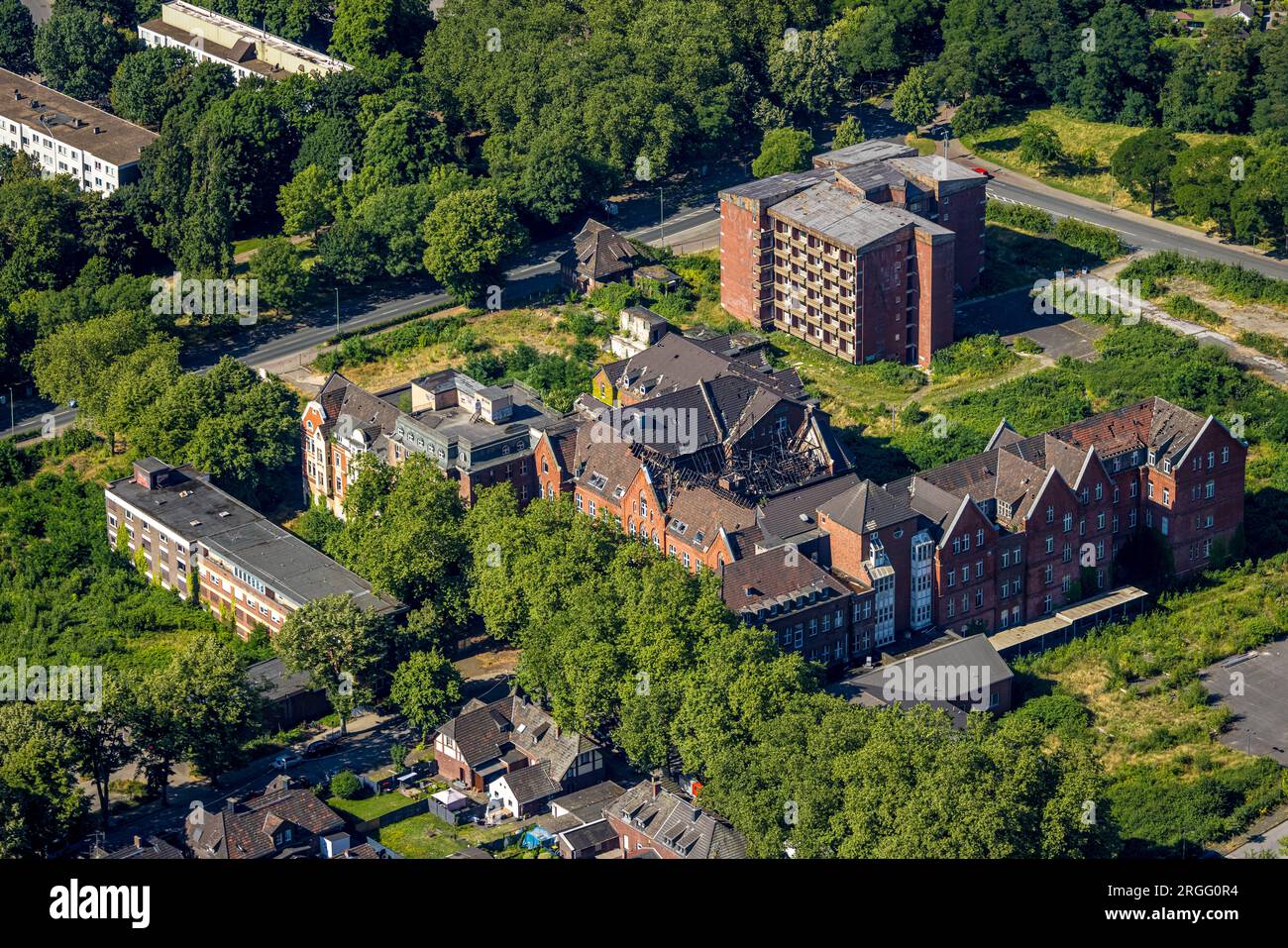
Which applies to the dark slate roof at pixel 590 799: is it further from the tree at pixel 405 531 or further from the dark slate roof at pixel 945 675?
the tree at pixel 405 531

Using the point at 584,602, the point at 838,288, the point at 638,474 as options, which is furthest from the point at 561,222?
the point at 584,602

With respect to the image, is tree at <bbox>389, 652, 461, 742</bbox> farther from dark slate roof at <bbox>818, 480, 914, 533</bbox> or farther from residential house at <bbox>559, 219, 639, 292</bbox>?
residential house at <bbox>559, 219, 639, 292</bbox>

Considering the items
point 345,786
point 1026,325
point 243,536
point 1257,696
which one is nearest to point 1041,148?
point 1026,325

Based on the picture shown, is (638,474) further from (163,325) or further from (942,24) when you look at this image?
(942,24)

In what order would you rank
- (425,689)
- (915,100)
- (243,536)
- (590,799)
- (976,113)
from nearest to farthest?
1. (590,799)
2. (425,689)
3. (243,536)
4. (976,113)
5. (915,100)

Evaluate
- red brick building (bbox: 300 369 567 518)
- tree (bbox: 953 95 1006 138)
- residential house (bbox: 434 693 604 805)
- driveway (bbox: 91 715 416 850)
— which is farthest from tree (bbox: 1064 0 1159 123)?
driveway (bbox: 91 715 416 850)

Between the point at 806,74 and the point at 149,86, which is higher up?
the point at 806,74

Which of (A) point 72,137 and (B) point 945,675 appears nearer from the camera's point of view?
(B) point 945,675

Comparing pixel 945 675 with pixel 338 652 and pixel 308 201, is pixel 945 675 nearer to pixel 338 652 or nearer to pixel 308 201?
pixel 338 652
